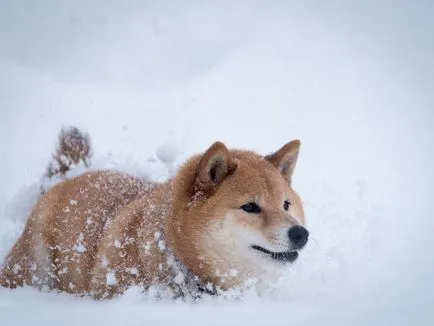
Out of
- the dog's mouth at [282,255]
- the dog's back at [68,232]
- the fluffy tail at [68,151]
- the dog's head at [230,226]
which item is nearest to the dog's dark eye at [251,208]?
the dog's head at [230,226]

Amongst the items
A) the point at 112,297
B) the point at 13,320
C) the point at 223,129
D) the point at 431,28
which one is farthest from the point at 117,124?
the point at 431,28

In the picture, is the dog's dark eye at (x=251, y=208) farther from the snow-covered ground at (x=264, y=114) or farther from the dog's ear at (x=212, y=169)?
the snow-covered ground at (x=264, y=114)

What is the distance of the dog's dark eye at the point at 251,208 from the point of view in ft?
10.9

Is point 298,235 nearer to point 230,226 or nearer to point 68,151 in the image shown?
point 230,226

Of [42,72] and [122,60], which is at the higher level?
[122,60]

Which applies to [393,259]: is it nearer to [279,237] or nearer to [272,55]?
[279,237]

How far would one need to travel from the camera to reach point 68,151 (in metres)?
5.03

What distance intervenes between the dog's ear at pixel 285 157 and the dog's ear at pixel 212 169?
0.47 meters

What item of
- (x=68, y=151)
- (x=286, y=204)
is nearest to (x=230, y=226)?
(x=286, y=204)

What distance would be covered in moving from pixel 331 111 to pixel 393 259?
4.14m

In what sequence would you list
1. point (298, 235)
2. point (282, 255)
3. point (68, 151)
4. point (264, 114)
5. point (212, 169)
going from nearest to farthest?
point (298, 235) → point (282, 255) → point (212, 169) → point (68, 151) → point (264, 114)

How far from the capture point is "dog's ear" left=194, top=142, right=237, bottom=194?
336cm

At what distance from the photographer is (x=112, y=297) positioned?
3.40 meters

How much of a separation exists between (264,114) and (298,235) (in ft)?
15.4
